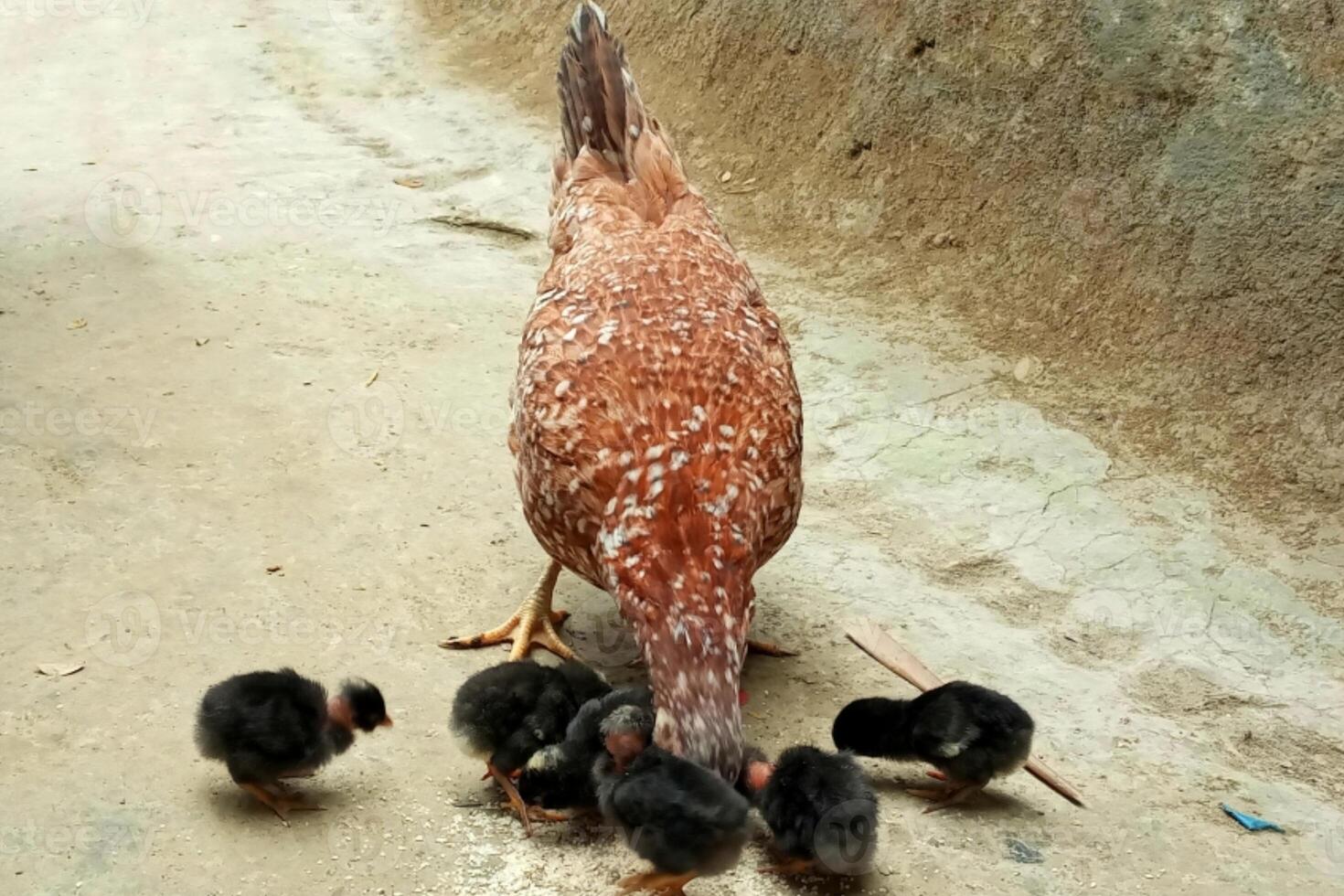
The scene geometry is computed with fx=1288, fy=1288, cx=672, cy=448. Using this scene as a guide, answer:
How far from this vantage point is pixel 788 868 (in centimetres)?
391

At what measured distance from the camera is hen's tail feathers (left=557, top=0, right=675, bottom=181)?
5.73 metres

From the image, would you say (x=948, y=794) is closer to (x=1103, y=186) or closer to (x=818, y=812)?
(x=818, y=812)

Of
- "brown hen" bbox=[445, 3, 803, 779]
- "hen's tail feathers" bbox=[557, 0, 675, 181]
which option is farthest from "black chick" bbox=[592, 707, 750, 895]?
"hen's tail feathers" bbox=[557, 0, 675, 181]

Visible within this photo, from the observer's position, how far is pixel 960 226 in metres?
7.89

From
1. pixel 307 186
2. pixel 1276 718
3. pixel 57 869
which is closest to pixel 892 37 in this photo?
pixel 307 186

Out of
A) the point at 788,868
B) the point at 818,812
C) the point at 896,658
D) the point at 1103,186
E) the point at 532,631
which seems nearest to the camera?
the point at 818,812

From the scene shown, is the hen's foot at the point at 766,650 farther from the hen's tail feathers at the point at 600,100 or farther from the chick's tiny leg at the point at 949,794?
the hen's tail feathers at the point at 600,100

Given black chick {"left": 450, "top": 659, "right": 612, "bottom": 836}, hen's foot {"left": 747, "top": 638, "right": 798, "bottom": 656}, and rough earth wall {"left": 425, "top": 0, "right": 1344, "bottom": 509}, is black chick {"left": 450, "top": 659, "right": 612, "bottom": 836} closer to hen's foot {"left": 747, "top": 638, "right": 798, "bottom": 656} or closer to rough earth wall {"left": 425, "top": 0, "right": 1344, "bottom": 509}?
hen's foot {"left": 747, "top": 638, "right": 798, "bottom": 656}

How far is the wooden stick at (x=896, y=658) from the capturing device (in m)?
4.52

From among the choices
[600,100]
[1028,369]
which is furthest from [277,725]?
[1028,369]

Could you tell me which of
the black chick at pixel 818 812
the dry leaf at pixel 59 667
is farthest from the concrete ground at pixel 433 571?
the black chick at pixel 818 812

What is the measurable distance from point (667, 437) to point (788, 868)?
4.60ft

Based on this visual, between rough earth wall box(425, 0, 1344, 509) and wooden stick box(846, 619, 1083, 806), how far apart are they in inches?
91.2

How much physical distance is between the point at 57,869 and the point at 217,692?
663 millimetres
